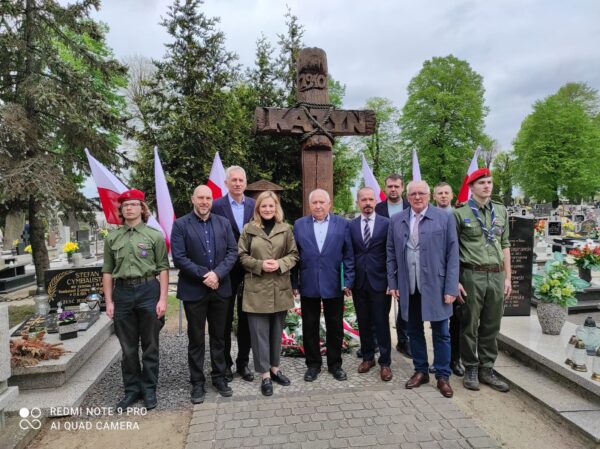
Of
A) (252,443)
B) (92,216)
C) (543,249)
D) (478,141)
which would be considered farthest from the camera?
(478,141)

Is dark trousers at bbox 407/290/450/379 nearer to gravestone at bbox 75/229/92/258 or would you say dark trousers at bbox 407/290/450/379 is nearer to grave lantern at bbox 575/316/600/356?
grave lantern at bbox 575/316/600/356

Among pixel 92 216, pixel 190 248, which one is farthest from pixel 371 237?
pixel 92 216

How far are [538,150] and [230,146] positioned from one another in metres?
27.6

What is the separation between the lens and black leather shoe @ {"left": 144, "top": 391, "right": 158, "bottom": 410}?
3.62 meters

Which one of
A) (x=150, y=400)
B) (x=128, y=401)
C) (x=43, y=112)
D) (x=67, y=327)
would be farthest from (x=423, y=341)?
(x=43, y=112)

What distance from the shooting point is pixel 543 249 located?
1155 centimetres

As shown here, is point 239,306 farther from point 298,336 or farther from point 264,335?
point 298,336

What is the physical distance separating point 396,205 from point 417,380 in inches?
81.4

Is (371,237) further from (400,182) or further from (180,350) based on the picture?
(180,350)

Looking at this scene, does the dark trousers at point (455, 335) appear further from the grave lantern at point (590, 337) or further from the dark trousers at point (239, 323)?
the dark trousers at point (239, 323)

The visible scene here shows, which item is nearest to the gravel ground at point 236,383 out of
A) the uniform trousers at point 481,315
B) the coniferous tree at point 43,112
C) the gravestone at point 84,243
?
the uniform trousers at point 481,315

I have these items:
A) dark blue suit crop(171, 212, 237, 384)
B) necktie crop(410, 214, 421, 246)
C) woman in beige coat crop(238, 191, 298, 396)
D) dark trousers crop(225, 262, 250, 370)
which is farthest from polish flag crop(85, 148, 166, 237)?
necktie crop(410, 214, 421, 246)

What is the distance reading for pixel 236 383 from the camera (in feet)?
13.3

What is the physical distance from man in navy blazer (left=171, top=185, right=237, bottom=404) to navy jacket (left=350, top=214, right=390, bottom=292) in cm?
133
